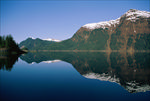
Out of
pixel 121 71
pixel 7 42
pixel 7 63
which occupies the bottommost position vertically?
pixel 121 71

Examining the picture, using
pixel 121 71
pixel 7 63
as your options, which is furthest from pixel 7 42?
pixel 121 71

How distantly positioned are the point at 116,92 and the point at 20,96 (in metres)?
11.2

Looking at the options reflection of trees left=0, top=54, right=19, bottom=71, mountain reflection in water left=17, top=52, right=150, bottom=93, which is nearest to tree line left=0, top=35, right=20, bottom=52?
reflection of trees left=0, top=54, right=19, bottom=71

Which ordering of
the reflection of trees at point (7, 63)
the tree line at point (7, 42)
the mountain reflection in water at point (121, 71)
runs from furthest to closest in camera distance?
the tree line at point (7, 42)
the reflection of trees at point (7, 63)
the mountain reflection in water at point (121, 71)

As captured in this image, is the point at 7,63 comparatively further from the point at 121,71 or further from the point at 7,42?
the point at 7,42

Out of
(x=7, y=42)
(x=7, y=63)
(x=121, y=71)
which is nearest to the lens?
(x=121, y=71)

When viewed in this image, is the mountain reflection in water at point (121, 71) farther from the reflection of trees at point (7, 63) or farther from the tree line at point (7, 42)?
the tree line at point (7, 42)

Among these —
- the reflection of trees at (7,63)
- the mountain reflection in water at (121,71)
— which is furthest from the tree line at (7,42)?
the mountain reflection in water at (121,71)

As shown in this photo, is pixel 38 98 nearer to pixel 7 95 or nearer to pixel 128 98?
pixel 7 95

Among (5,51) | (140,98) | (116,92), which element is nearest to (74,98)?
(116,92)

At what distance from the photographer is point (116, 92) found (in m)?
16.5

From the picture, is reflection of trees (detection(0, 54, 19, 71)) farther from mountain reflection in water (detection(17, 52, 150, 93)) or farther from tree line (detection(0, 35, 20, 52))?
tree line (detection(0, 35, 20, 52))

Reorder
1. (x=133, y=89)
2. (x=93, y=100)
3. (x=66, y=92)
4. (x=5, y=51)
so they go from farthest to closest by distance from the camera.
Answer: (x=5, y=51) < (x=133, y=89) < (x=66, y=92) < (x=93, y=100)

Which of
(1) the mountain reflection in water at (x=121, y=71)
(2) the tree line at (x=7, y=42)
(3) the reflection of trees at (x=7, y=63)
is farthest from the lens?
(2) the tree line at (x=7, y=42)
